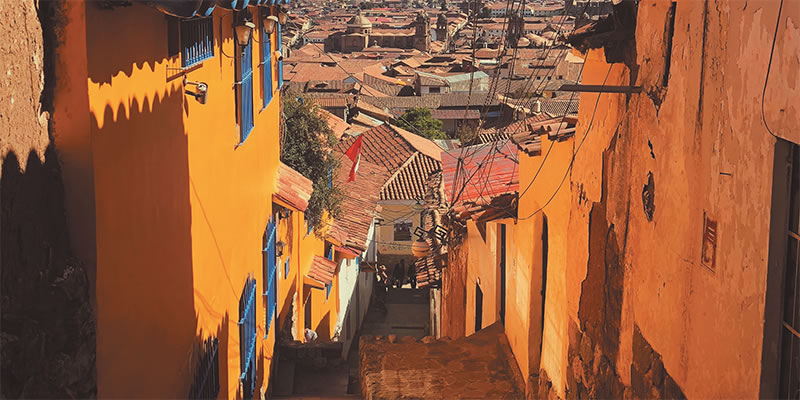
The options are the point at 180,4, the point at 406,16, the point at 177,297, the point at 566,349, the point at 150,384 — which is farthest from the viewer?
the point at 406,16

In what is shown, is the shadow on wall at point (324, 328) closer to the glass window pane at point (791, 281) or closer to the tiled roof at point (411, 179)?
the tiled roof at point (411, 179)

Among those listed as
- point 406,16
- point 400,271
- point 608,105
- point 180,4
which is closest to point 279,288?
point 608,105

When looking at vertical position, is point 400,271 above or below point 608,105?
below

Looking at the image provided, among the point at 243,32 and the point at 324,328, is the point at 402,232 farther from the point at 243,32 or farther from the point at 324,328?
the point at 243,32

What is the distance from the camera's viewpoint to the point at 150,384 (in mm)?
5402

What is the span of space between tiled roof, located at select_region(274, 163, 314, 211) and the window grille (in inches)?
186

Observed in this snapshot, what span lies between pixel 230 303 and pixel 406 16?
138m

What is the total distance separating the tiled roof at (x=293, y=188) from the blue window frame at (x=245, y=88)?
2.61 metres

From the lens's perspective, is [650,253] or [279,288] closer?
[650,253]

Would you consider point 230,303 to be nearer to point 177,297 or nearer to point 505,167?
point 177,297

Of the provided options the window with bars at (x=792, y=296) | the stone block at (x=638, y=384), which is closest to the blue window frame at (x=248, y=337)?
the stone block at (x=638, y=384)

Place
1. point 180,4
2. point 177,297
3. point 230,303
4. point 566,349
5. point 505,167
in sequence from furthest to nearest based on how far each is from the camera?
point 505,167, point 230,303, point 566,349, point 177,297, point 180,4

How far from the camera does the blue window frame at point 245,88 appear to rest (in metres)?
9.25

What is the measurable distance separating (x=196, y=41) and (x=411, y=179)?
20.7 meters
